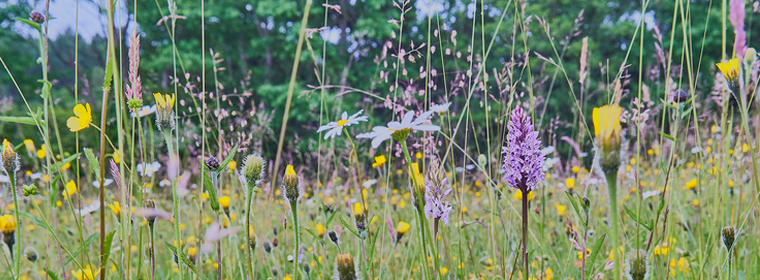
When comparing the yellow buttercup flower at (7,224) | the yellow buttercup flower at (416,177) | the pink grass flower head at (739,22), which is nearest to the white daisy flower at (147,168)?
the yellow buttercup flower at (7,224)

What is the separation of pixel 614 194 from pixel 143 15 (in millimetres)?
9741

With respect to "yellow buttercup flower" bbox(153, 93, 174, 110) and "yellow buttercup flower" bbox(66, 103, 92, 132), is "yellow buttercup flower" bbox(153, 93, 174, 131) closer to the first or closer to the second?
"yellow buttercup flower" bbox(153, 93, 174, 110)

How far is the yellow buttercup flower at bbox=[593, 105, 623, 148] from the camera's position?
1.20 ft

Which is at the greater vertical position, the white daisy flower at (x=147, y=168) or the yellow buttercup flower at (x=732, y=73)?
the yellow buttercup flower at (x=732, y=73)

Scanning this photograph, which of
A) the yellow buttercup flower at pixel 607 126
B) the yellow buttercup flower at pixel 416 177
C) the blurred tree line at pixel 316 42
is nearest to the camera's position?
the yellow buttercup flower at pixel 607 126

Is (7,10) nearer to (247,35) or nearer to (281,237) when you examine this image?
(247,35)

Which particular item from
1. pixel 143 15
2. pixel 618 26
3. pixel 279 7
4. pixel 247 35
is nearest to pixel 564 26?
pixel 618 26

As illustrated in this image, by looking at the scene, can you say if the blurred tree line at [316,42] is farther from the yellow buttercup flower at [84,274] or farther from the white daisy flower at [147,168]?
the yellow buttercup flower at [84,274]

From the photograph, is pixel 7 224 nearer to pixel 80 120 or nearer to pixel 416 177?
pixel 80 120

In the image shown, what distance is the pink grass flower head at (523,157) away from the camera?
2.04ft

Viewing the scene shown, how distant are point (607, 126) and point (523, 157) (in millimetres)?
257

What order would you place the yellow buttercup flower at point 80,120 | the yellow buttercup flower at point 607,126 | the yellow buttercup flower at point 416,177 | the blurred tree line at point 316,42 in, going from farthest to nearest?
the blurred tree line at point 316,42 → the yellow buttercup flower at point 80,120 → the yellow buttercup flower at point 416,177 → the yellow buttercup flower at point 607,126

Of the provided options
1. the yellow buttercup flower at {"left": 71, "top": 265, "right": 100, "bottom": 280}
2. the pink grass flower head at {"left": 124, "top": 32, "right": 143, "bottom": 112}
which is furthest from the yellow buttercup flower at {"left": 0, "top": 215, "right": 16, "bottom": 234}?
the pink grass flower head at {"left": 124, "top": 32, "right": 143, "bottom": 112}

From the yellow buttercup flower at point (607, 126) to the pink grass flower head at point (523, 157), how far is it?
223 mm
